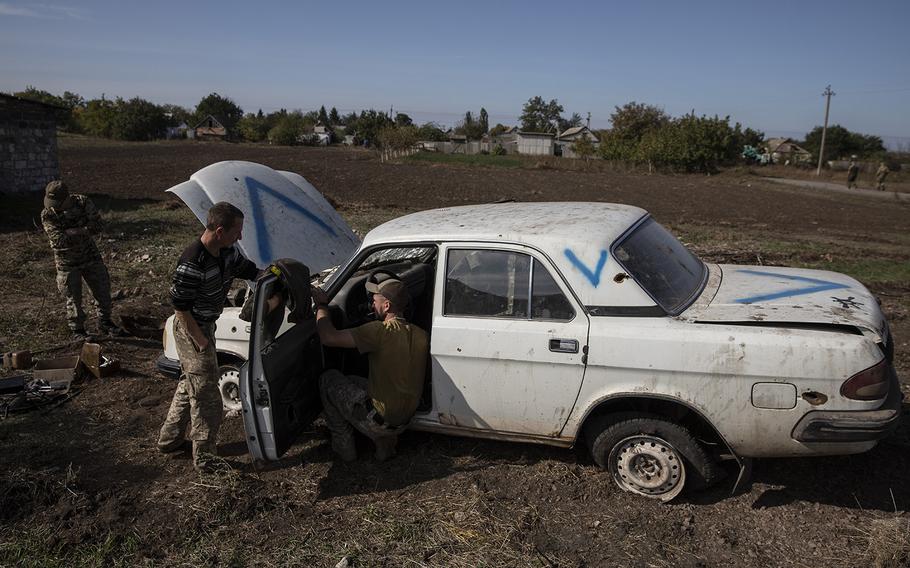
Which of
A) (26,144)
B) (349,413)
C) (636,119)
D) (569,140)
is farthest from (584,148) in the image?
(349,413)

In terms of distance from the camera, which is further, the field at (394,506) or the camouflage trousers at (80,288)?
the camouflage trousers at (80,288)

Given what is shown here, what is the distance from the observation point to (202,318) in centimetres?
423

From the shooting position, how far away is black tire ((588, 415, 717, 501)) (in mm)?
3691

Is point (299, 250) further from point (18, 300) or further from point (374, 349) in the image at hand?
point (18, 300)

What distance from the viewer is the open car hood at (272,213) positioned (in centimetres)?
504

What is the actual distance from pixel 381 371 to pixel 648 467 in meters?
1.72

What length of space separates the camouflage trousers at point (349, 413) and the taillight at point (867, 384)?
8.37 feet

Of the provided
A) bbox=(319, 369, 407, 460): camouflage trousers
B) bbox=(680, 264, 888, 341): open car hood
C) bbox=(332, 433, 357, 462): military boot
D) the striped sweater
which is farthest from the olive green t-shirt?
bbox=(680, 264, 888, 341): open car hood

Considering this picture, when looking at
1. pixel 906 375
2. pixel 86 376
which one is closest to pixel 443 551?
pixel 86 376

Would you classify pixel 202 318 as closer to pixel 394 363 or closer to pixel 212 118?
pixel 394 363

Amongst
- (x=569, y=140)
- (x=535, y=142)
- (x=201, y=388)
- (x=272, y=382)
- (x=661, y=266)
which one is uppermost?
(x=569, y=140)

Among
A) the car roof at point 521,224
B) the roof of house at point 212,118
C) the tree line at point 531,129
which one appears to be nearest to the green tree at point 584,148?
the tree line at point 531,129

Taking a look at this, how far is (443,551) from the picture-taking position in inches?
135

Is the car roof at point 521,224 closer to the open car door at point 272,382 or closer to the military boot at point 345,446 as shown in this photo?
the open car door at point 272,382
